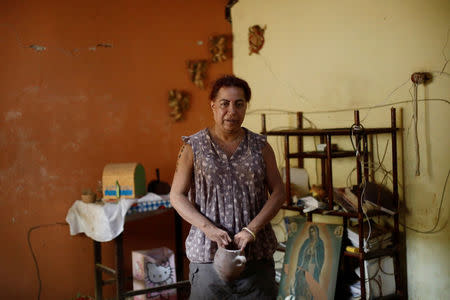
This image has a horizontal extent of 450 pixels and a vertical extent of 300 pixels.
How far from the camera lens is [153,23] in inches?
159

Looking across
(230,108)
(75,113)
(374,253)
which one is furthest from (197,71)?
(230,108)

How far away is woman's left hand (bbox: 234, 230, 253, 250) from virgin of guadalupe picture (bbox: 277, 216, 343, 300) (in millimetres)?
1382

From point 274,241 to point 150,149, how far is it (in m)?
2.22

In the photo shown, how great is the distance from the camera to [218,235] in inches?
71.5

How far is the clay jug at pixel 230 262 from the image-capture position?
176 centimetres

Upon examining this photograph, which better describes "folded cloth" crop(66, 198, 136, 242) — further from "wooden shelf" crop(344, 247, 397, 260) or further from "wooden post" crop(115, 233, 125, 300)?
"wooden shelf" crop(344, 247, 397, 260)

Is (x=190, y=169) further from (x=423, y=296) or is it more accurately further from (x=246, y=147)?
(x=423, y=296)

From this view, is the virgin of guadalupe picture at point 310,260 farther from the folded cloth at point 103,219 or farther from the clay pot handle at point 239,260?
the clay pot handle at point 239,260

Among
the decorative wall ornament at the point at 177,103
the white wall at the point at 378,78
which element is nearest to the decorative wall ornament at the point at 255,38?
the white wall at the point at 378,78


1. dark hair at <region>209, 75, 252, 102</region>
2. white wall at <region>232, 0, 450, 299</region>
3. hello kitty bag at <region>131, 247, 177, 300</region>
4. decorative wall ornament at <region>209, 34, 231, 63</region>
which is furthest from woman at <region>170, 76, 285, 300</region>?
decorative wall ornament at <region>209, 34, 231, 63</region>

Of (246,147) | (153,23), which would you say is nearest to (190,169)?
(246,147)

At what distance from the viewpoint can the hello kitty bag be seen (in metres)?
3.52

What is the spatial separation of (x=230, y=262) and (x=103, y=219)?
5.62 ft

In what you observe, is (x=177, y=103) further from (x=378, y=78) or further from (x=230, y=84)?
(x=230, y=84)
